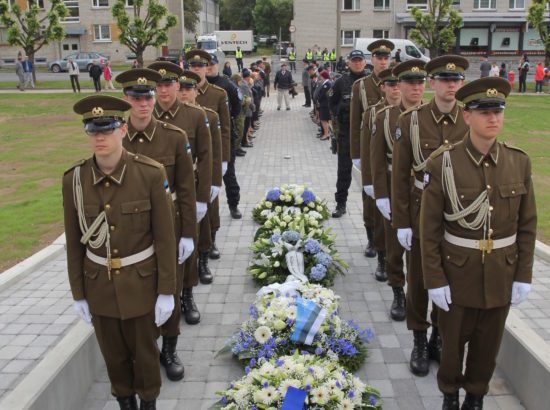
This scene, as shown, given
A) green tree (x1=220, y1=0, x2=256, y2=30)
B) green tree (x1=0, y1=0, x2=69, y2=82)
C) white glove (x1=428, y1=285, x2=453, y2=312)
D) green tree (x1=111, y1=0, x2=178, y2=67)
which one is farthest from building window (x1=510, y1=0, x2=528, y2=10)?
white glove (x1=428, y1=285, x2=453, y2=312)

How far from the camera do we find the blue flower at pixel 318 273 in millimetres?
5910

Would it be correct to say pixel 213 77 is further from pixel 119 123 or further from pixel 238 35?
pixel 238 35

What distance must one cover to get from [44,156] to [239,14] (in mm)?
76962

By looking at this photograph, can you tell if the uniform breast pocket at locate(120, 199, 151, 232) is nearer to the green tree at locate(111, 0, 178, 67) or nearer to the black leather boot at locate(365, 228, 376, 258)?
the black leather boot at locate(365, 228, 376, 258)

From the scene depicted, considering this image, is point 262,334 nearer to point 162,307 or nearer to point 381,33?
point 162,307

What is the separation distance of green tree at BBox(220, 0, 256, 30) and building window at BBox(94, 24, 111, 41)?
36.3m

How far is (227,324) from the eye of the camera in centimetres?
551

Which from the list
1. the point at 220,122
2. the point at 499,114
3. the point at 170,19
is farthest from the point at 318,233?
the point at 170,19

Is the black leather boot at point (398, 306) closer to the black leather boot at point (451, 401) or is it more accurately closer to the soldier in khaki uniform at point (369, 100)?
the soldier in khaki uniform at point (369, 100)

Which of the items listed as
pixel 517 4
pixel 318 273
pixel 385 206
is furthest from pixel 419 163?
pixel 517 4

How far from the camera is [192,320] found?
549 centimetres

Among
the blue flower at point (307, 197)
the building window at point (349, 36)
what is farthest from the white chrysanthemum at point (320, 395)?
the building window at point (349, 36)

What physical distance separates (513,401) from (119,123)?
11.2 feet

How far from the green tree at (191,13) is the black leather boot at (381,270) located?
6137 cm
